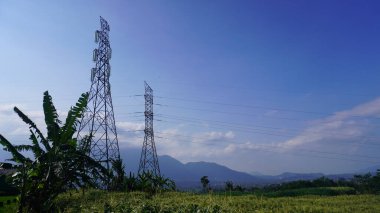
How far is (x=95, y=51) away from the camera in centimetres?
3928

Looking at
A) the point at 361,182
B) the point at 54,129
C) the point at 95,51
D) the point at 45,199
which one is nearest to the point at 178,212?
the point at 45,199

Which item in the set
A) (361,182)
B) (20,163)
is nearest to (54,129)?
(20,163)

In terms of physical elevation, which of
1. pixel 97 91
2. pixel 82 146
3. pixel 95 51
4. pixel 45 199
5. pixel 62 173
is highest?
pixel 95 51

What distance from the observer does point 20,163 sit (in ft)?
65.7

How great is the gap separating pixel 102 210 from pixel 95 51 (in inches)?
1195

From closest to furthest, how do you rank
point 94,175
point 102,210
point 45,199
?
point 102,210
point 45,199
point 94,175

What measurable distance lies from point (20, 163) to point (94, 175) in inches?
155

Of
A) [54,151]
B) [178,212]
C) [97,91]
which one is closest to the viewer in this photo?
[178,212]

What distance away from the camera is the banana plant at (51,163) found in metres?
17.1

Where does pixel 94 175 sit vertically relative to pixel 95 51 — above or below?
below

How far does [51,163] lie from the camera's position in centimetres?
1805

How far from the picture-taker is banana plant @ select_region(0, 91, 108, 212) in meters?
17.1

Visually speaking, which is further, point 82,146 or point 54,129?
point 82,146

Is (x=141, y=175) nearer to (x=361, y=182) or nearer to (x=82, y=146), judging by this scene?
(x=82, y=146)
